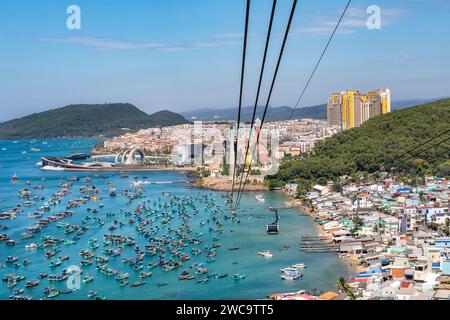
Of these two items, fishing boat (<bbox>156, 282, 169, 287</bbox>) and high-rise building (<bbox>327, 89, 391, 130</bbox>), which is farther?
high-rise building (<bbox>327, 89, 391, 130</bbox>)

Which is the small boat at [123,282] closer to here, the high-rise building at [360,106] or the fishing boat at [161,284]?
the fishing boat at [161,284]

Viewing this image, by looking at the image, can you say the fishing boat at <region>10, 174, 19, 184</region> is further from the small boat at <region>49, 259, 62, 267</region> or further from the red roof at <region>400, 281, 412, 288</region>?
the red roof at <region>400, 281, 412, 288</region>

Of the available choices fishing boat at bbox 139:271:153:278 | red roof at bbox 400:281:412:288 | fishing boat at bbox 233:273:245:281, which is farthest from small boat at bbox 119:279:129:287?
red roof at bbox 400:281:412:288

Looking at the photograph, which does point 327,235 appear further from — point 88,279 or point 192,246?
point 88,279

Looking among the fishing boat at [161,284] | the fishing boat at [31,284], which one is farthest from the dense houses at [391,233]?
the fishing boat at [31,284]

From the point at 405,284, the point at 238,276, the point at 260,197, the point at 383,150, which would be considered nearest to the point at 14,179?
the point at 260,197
